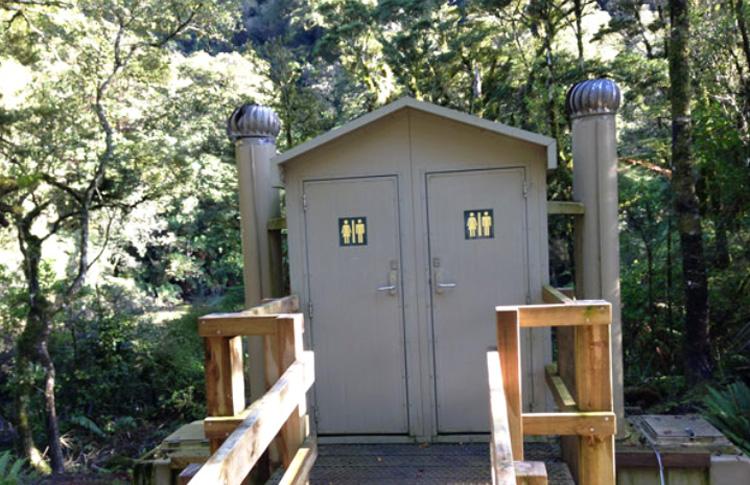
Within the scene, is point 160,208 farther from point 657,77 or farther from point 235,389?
point 657,77

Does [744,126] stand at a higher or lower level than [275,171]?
higher

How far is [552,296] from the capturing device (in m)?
3.82

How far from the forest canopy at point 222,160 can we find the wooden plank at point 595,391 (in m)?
2.48

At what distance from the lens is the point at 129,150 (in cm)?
1018

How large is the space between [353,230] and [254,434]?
2416mm

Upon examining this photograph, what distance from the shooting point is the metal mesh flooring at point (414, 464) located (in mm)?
3844

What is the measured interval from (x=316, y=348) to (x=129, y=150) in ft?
23.9

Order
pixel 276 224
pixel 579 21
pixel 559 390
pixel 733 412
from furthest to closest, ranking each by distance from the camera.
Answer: pixel 579 21 < pixel 733 412 < pixel 276 224 < pixel 559 390

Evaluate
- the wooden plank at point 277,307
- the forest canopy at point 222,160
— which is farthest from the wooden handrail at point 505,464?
the forest canopy at point 222,160

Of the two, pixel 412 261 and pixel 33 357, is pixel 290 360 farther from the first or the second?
pixel 33 357

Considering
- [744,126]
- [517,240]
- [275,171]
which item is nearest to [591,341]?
[517,240]

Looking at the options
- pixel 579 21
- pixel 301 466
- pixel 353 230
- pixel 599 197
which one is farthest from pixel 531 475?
pixel 579 21

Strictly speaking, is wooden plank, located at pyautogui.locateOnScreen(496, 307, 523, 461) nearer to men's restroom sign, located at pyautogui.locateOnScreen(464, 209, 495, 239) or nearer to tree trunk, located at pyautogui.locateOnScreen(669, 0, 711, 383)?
men's restroom sign, located at pyautogui.locateOnScreen(464, 209, 495, 239)

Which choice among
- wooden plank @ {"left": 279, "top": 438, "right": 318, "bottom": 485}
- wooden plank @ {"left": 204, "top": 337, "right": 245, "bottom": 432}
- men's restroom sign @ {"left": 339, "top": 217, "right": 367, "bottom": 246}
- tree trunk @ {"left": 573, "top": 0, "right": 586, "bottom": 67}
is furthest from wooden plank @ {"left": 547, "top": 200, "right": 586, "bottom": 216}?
tree trunk @ {"left": 573, "top": 0, "right": 586, "bottom": 67}
